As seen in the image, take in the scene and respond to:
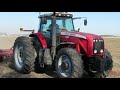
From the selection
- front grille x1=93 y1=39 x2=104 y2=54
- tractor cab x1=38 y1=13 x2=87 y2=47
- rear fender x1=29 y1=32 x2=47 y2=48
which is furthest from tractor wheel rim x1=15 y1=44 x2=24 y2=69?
front grille x1=93 y1=39 x2=104 y2=54

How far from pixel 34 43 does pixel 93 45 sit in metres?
2.30

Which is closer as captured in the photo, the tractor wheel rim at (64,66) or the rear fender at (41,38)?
the tractor wheel rim at (64,66)

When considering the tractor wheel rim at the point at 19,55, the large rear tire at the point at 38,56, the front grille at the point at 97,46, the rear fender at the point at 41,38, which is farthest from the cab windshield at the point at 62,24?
the front grille at the point at 97,46

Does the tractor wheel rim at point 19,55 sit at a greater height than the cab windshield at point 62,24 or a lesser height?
lesser

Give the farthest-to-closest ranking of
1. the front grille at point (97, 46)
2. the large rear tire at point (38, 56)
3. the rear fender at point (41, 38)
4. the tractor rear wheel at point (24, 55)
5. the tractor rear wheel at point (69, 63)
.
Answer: the rear fender at point (41, 38), the large rear tire at point (38, 56), the tractor rear wheel at point (24, 55), the front grille at point (97, 46), the tractor rear wheel at point (69, 63)

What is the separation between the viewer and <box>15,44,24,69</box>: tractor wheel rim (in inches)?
333

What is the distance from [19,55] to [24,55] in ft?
2.73

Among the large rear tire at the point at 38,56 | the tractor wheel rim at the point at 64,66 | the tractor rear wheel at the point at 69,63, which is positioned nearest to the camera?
the tractor rear wheel at the point at 69,63

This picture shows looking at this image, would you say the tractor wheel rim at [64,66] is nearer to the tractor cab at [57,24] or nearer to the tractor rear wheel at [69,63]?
the tractor rear wheel at [69,63]

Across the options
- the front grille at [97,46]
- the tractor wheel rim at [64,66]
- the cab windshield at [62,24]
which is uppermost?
the cab windshield at [62,24]

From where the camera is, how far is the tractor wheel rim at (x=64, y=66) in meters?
6.98

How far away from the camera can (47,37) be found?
327 inches
